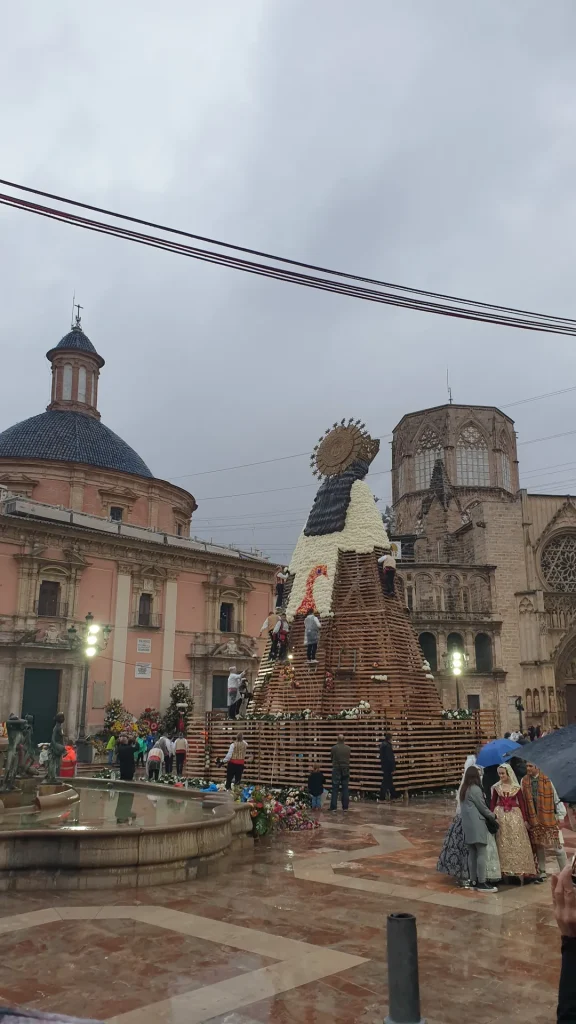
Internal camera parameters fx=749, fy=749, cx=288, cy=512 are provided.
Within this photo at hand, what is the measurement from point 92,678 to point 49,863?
76.0 feet

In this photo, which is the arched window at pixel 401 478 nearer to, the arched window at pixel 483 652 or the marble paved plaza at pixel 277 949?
the arched window at pixel 483 652

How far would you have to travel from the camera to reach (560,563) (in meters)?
41.8

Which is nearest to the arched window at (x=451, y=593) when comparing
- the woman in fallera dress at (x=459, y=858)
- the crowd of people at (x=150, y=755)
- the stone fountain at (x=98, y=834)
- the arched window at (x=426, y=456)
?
the arched window at (x=426, y=456)

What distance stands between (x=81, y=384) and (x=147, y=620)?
15.6m

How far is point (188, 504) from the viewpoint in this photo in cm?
4194

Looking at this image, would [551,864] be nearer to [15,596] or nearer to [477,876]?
[477,876]

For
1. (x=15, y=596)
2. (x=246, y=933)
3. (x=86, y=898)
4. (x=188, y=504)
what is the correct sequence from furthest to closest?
1. (x=188, y=504)
2. (x=15, y=596)
3. (x=86, y=898)
4. (x=246, y=933)

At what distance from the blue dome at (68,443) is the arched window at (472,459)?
2139 cm

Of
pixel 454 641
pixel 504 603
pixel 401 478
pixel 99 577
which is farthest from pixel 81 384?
pixel 504 603

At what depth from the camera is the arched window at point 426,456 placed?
51188 millimetres

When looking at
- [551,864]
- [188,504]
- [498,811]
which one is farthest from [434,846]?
[188,504]

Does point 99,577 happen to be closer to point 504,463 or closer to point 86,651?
point 86,651

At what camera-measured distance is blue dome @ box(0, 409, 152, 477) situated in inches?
1454

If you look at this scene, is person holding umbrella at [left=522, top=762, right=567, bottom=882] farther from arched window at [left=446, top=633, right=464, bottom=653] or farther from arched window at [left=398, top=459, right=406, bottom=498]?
arched window at [left=398, top=459, right=406, bottom=498]
